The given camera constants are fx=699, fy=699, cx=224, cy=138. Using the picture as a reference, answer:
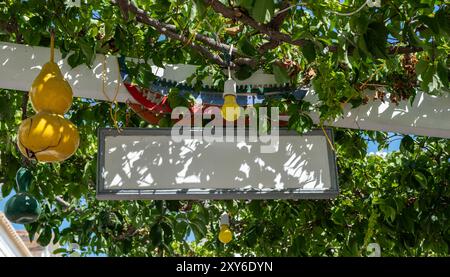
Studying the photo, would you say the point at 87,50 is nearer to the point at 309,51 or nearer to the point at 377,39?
the point at 309,51

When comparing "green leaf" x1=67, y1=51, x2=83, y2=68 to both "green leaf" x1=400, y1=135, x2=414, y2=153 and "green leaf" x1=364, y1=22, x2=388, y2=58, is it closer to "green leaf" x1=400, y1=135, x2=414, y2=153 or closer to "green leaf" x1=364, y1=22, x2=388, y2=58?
"green leaf" x1=364, y1=22, x2=388, y2=58

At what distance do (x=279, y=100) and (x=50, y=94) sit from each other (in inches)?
53.3

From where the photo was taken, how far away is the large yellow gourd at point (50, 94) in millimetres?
2246

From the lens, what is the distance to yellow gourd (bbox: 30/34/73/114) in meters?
2.25

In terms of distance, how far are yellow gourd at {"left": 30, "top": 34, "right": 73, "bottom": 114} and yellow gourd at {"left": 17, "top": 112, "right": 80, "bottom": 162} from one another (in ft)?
0.11

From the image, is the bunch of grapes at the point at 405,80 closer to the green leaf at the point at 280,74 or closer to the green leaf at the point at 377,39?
the green leaf at the point at 280,74

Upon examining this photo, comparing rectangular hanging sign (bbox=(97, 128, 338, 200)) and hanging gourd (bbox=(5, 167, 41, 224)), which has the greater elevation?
rectangular hanging sign (bbox=(97, 128, 338, 200))

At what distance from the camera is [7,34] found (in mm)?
3293

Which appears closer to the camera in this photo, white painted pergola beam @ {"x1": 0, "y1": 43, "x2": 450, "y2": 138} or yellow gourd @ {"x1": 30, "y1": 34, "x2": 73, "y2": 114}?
yellow gourd @ {"x1": 30, "y1": 34, "x2": 73, "y2": 114}

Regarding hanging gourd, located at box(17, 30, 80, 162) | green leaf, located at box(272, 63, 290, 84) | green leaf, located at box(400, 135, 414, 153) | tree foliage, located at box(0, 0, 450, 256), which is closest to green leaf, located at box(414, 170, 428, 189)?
tree foliage, located at box(0, 0, 450, 256)

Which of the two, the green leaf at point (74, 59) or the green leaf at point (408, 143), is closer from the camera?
the green leaf at point (74, 59)

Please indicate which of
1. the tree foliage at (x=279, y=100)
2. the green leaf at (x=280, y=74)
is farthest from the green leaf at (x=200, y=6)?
the green leaf at (x=280, y=74)

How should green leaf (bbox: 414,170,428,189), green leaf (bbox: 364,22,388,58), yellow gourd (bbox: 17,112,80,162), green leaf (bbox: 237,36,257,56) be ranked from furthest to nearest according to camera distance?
green leaf (bbox: 414,170,428,189) → green leaf (bbox: 237,36,257,56) → green leaf (bbox: 364,22,388,58) → yellow gourd (bbox: 17,112,80,162)
